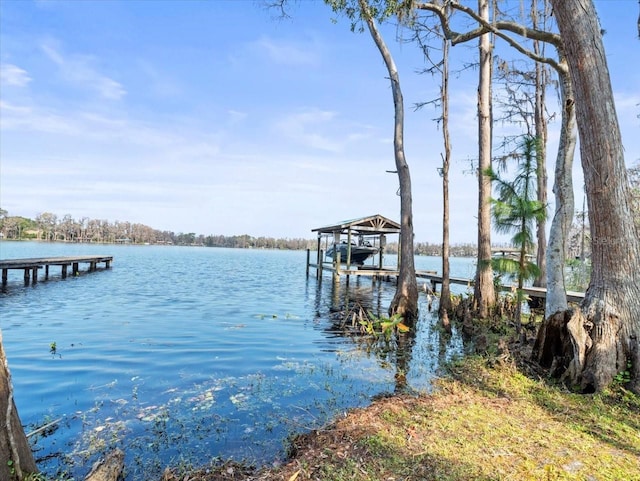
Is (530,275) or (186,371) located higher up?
(530,275)

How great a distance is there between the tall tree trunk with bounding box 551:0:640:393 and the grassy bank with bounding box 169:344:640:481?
1.57 feet

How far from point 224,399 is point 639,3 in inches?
299

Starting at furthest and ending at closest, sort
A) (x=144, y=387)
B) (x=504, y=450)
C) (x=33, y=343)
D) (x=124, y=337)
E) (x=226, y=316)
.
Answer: (x=226, y=316) → (x=124, y=337) → (x=33, y=343) → (x=144, y=387) → (x=504, y=450)

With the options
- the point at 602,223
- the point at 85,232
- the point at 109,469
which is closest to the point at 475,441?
the point at 109,469

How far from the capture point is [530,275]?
753 cm

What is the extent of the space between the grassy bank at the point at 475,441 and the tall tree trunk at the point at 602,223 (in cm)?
48

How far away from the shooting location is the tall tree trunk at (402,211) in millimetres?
12617

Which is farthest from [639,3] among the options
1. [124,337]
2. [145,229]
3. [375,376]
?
[145,229]

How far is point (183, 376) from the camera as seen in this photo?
271 inches

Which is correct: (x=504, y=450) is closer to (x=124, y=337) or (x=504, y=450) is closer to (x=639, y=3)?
(x=639, y=3)

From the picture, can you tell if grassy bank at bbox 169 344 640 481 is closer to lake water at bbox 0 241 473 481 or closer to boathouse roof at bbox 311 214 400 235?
lake water at bbox 0 241 473 481

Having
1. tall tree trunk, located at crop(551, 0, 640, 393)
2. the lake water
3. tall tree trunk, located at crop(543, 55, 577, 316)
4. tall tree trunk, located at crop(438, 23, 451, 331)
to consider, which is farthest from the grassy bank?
tall tree trunk, located at crop(438, 23, 451, 331)

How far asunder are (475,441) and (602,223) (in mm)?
3403

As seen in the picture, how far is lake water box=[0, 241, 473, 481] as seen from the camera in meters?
4.31
